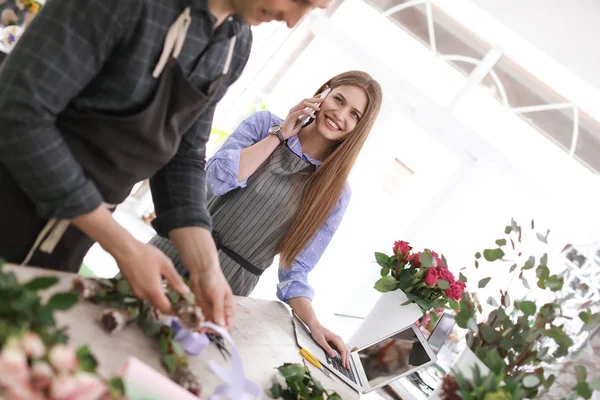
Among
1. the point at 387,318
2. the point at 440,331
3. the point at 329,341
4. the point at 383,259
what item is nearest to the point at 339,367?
the point at 329,341

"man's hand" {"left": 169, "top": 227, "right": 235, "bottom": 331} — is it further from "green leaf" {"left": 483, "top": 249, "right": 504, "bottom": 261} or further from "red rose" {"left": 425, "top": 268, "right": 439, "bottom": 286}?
"red rose" {"left": 425, "top": 268, "right": 439, "bottom": 286}

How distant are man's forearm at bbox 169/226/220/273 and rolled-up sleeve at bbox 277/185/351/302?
73 centimetres

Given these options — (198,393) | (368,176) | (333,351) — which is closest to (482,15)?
(368,176)

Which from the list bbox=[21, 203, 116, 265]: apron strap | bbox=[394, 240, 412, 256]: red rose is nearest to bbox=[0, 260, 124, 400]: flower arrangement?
bbox=[21, 203, 116, 265]: apron strap

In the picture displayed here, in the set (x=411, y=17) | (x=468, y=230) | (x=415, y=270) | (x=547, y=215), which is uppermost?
(x=411, y=17)

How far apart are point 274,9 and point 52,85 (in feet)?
1.17

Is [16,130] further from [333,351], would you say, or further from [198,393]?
[333,351]

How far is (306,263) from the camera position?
1.89m

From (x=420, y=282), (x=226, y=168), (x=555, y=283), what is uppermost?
(x=555, y=283)

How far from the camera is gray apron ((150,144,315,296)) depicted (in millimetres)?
1877

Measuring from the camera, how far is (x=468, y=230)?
183 inches

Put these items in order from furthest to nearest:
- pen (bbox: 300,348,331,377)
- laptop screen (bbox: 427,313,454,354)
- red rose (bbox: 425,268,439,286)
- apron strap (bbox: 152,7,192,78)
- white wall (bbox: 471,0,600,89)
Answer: white wall (bbox: 471,0,600,89) → laptop screen (bbox: 427,313,454,354) → red rose (bbox: 425,268,439,286) → pen (bbox: 300,348,331,377) → apron strap (bbox: 152,7,192,78)

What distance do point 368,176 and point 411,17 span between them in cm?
141

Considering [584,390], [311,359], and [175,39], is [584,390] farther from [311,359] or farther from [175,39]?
[175,39]
